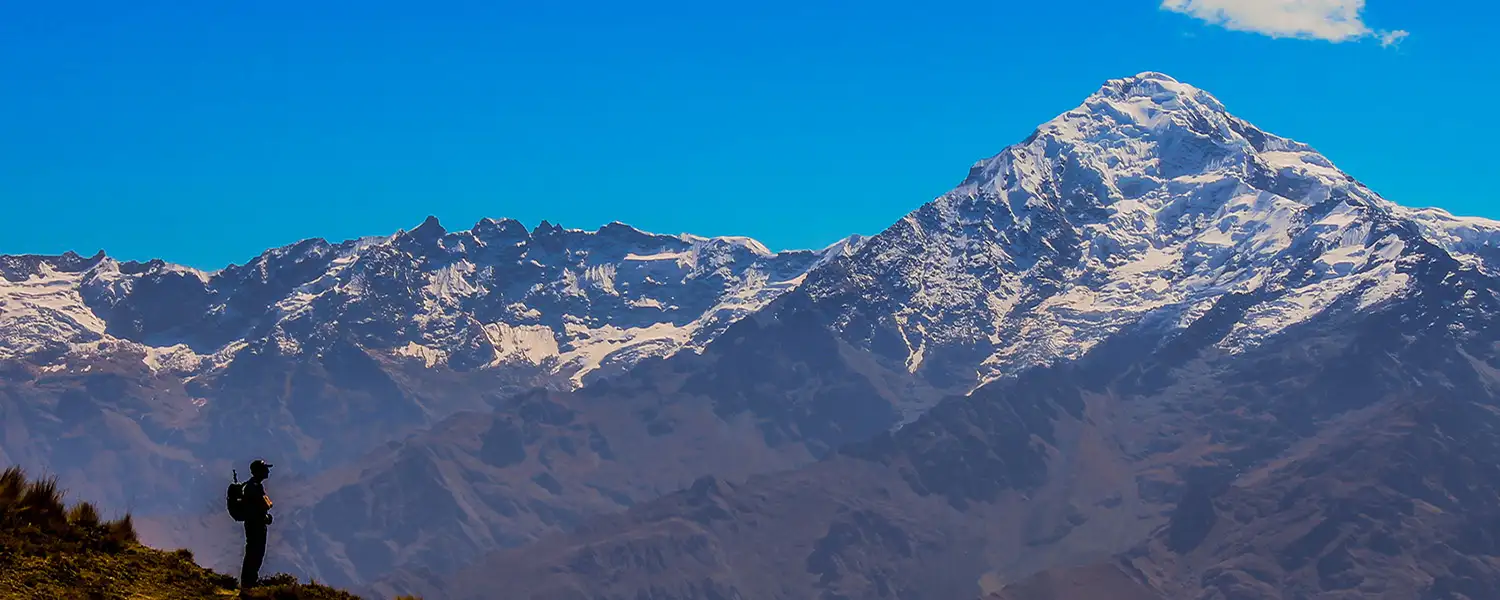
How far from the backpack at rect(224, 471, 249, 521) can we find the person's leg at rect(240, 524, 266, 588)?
12.8 inches

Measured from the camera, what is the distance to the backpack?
1389 inches

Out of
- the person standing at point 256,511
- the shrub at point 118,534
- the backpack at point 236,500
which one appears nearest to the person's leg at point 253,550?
the person standing at point 256,511

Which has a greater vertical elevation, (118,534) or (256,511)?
(118,534)

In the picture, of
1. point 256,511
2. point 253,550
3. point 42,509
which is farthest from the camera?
point 42,509

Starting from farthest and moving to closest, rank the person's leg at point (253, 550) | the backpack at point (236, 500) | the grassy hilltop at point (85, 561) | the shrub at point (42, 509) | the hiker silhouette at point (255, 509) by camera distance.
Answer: the shrub at point (42, 509) → the person's leg at point (253, 550) → the hiker silhouette at point (255, 509) → the backpack at point (236, 500) → the grassy hilltop at point (85, 561)

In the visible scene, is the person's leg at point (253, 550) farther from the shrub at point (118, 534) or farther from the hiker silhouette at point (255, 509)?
the shrub at point (118, 534)

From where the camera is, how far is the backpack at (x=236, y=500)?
35.3 metres

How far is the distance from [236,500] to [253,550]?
1107 millimetres

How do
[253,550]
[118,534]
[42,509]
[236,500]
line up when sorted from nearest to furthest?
[236,500], [253,550], [42,509], [118,534]

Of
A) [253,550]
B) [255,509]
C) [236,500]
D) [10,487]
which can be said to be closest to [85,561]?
[10,487]

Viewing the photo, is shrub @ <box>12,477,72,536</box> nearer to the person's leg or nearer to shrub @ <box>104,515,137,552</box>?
shrub @ <box>104,515,137,552</box>

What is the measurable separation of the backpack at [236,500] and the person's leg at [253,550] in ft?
1.06

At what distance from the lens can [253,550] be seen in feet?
119

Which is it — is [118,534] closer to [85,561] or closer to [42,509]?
[42,509]
